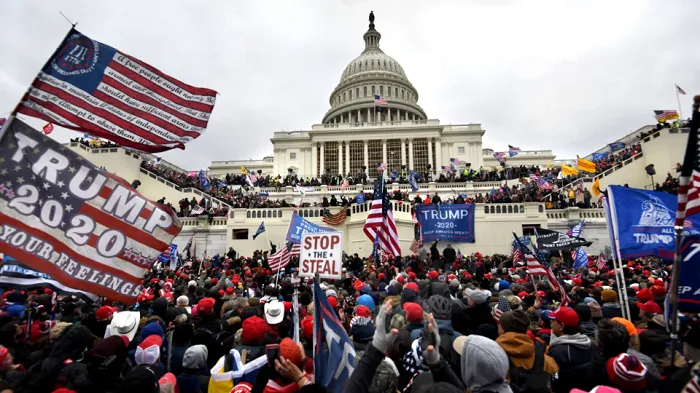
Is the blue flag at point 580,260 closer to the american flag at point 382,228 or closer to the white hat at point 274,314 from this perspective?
the american flag at point 382,228

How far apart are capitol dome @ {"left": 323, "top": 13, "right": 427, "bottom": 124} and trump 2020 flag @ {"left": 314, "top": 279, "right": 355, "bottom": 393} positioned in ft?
253

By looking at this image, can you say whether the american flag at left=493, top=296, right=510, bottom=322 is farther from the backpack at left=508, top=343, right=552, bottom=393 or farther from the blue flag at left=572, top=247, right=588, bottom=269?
the blue flag at left=572, top=247, right=588, bottom=269

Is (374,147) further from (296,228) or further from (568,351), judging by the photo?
(568,351)

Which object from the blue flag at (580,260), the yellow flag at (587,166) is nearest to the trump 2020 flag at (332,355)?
the blue flag at (580,260)

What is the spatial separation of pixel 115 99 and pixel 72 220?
62.2 inches

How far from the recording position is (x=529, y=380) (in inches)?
142

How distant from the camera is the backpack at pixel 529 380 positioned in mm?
3561

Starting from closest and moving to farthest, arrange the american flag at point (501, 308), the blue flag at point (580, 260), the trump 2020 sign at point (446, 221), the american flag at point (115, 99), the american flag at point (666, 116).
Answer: the american flag at point (115, 99)
the american flag at point (501, 308)
the blue flag at point (580, 260)
the trump 2020 sign at point (446, 221)
the american flag at point (666, 116)

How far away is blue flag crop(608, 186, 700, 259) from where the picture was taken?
7.64 meters

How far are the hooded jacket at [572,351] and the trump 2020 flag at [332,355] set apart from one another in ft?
7.05

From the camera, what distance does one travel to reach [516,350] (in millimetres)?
3783

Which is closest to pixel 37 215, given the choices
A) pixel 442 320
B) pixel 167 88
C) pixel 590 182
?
pixel 167 88

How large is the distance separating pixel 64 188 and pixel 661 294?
8.66m

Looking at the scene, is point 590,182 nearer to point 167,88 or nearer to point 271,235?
point 271,235
